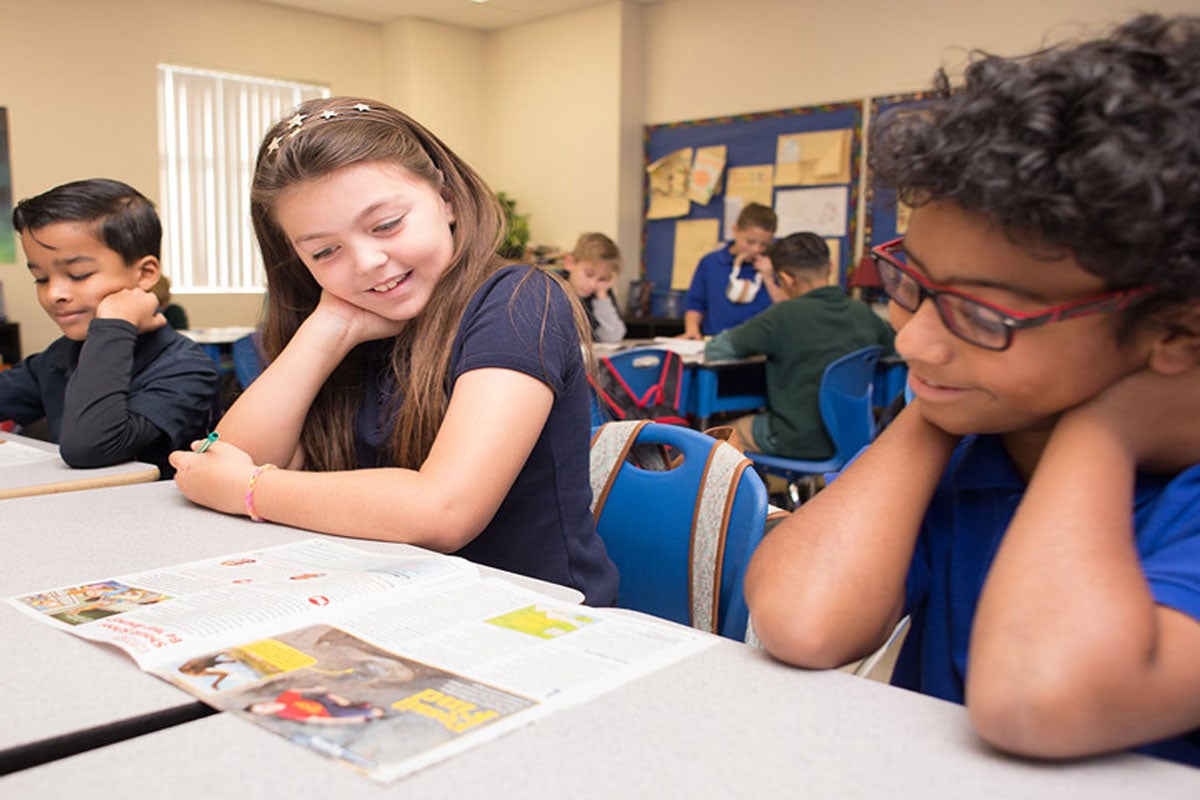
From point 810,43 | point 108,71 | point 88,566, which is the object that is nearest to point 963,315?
point 88,566

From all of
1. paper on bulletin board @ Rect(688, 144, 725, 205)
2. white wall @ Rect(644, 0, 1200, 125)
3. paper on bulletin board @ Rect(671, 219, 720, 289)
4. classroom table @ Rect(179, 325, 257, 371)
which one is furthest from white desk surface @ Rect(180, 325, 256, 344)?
white wall @ Rect(644, 0, 1200, 125)

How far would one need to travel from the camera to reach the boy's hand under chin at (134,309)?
1815 millimetres

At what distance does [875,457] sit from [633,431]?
0.62 m

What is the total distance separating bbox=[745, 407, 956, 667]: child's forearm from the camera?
770 mm

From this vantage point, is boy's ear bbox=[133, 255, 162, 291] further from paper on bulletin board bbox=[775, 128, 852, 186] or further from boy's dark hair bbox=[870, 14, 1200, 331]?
paper on bulletin board bbox=[775, 128, 852, 186]

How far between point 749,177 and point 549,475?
17.7ft

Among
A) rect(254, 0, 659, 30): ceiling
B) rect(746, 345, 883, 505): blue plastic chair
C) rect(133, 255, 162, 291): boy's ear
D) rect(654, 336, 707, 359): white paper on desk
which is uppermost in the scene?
rect(254, 0, 659, 30): ceiling

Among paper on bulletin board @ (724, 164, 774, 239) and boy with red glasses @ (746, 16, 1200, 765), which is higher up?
paper on bulletin board @ (724, 164, 774, 239)

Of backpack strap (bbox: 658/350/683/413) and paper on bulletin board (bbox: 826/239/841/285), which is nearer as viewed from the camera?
backpack strap (bbox: 658/350/683/413)

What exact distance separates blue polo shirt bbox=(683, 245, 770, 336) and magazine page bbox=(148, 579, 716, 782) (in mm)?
4942

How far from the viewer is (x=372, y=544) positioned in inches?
43.4

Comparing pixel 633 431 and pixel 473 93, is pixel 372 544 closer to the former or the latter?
pixel 633 431

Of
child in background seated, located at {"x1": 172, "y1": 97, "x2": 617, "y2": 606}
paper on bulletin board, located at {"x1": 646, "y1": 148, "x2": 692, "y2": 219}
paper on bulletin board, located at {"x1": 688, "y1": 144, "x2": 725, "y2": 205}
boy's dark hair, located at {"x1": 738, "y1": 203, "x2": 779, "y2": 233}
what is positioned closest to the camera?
child in background seated, located at {"x1": 172, "y1": 97, "x2": 617, "y2": 606}

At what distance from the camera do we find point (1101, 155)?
642 millimetres
